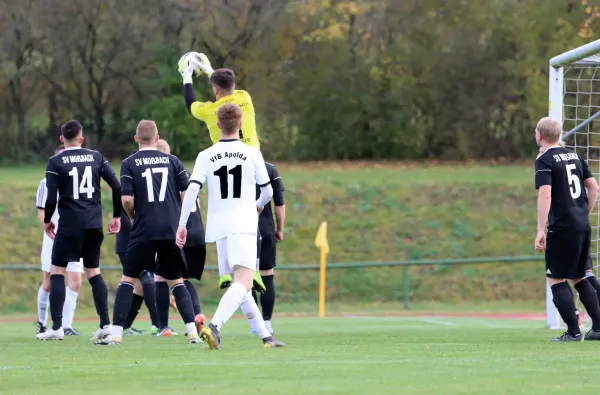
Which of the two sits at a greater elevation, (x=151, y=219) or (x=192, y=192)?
(x=192, y=192)

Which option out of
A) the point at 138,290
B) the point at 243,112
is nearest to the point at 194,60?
the point at 243,112

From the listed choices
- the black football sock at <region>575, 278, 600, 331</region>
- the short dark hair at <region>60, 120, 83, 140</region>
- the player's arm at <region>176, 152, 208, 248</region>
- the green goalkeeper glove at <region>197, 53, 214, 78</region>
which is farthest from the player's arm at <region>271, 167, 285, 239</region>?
the black football sock at <region>575, 278, 600, 331</region>

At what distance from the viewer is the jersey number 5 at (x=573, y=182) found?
36.9 ft

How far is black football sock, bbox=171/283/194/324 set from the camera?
1183 centimetres

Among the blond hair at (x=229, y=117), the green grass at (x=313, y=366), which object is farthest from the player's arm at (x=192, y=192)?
the green grass at (x=313, y=366)

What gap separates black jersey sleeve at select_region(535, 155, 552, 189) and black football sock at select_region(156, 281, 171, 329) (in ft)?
13.1

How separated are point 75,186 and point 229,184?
3.11 metres

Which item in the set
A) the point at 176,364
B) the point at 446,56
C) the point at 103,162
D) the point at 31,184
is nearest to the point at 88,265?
the point at 103,162

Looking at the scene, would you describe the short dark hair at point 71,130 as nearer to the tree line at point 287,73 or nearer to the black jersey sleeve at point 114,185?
the black jersey sleeve at point 114,185

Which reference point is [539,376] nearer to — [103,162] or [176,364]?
[176,364]

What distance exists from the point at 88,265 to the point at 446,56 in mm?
24449

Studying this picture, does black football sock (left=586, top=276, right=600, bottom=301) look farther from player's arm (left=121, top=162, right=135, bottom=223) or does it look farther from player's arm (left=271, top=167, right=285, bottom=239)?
player's arm (left=121, top=162, right=135, bottom=223)

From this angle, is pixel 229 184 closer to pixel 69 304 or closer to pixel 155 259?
pixel 155 259

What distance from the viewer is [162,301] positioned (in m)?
13.0
